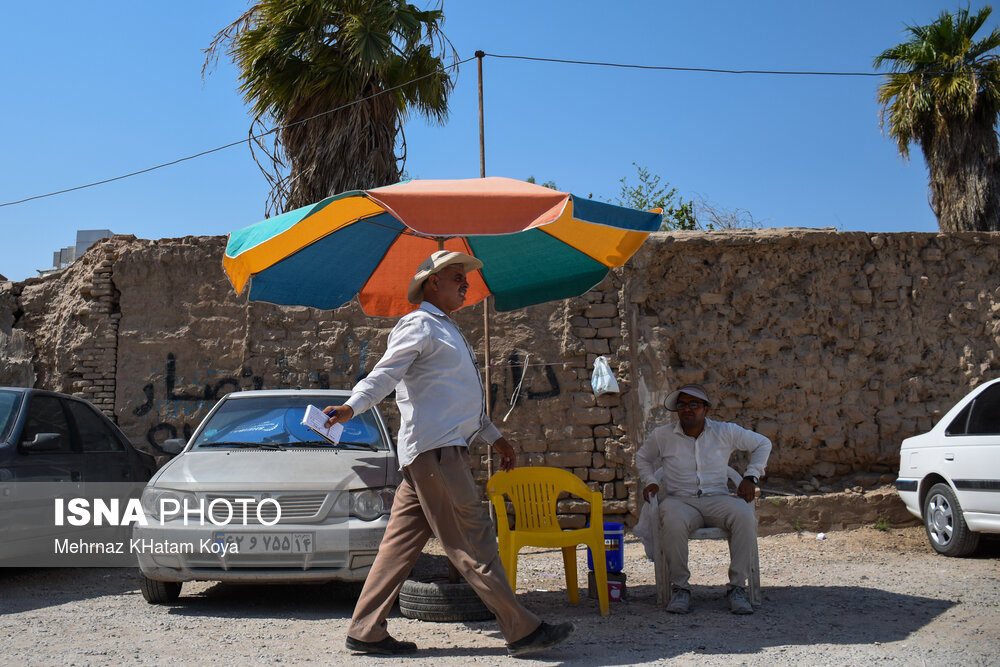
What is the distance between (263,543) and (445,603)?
1.12m

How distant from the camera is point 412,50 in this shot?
41.5ft

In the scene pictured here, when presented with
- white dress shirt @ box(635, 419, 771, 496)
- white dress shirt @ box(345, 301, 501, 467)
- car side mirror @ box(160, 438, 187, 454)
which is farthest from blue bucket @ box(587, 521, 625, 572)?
car side mirror @ box(160, 438, 187, 454)

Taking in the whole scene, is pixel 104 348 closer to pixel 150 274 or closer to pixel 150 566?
pixel 150 274

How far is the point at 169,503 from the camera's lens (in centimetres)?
496

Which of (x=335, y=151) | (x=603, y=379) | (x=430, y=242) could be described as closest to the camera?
(x=430, y=242)

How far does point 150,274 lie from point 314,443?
418 cm

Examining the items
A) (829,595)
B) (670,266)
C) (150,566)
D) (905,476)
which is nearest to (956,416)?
(905,476)

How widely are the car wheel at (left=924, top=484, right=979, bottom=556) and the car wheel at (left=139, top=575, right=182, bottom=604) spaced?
19.2 feet

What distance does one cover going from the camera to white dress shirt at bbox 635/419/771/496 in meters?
5.15

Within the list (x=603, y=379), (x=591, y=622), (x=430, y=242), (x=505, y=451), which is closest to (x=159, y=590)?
(x=505, y=451)

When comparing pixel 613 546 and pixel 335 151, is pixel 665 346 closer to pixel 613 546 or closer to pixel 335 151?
pixel 613 546

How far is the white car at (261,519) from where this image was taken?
4758mm

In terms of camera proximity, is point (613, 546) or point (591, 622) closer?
point (591, 622)

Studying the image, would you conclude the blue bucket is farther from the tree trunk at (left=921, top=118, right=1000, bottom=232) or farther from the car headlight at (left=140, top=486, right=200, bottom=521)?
the tree trunk at (left=921, top=118, right=1000, bottom=232)
